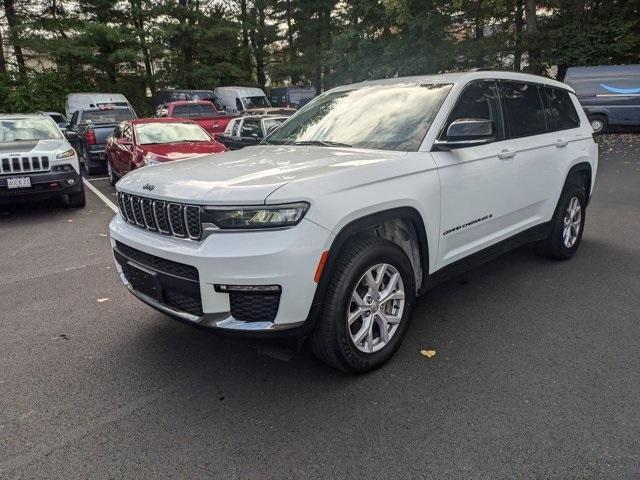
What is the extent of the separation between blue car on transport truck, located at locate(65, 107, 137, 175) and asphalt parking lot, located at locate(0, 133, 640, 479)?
9.17 meters

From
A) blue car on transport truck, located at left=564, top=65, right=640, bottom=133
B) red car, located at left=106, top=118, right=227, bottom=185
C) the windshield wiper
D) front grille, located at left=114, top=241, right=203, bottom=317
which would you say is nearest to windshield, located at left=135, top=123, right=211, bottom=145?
red car, located at left=106, top=118, right=227, bottom=185

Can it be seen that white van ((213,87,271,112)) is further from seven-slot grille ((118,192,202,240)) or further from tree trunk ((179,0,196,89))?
seven-slot grille ((118,192,202,240))

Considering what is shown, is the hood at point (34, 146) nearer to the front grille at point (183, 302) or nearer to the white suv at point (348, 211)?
the white suv at point (348, 211)

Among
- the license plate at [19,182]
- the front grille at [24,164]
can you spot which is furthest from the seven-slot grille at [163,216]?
the front grille at [24,164]

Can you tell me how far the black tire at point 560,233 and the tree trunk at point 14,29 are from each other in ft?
91.2

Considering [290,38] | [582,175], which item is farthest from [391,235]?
[290,38]

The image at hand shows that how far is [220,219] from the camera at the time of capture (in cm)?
267

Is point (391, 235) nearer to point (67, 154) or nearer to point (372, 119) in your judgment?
point (372, 119)

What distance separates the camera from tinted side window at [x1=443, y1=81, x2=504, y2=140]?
12.2ft

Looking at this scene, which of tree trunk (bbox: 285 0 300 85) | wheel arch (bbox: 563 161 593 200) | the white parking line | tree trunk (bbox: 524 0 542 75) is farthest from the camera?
tree trunk (bbox: 285 0 300 85)

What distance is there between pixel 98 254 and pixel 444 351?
4.34 meters

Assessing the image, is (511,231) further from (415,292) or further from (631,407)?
(631,407)

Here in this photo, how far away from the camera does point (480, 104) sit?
3945 mm

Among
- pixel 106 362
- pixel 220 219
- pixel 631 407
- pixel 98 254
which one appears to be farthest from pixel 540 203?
pixel 98 254
